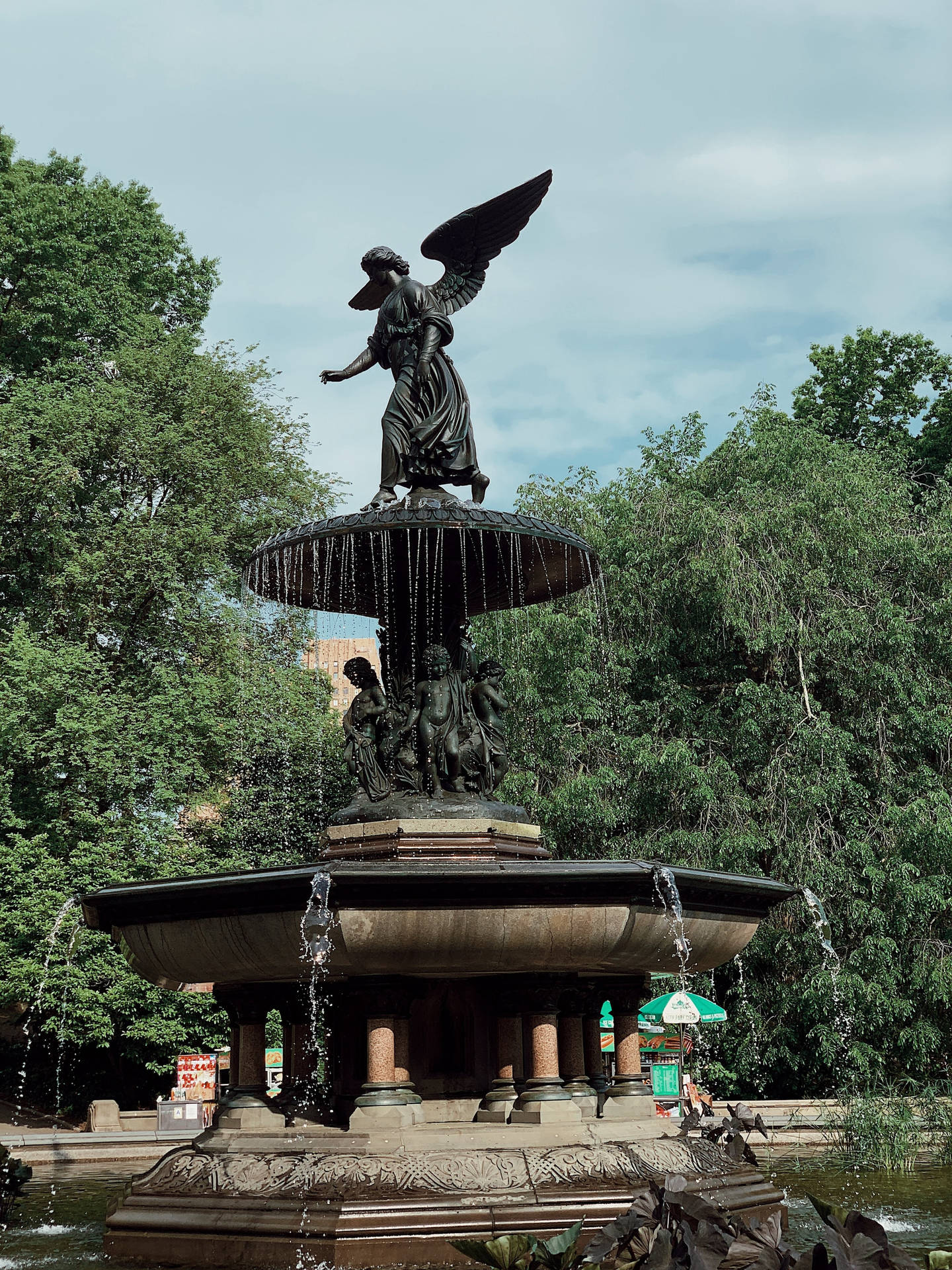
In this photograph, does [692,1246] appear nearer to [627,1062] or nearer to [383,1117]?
[383,1117]

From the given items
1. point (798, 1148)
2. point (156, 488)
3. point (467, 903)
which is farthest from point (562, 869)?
point (156, 488)

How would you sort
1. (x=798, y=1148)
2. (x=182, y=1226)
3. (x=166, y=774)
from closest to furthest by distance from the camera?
(x=182, y=1226), (x=798, y=1148), (x=166, y=774)

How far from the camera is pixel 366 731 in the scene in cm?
1028

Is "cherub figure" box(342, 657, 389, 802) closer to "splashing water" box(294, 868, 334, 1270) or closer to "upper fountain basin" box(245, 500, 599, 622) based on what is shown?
"upper fountain basin" box(245, 500, 599, 622)

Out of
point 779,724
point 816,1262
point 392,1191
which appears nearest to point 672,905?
point 392,1191

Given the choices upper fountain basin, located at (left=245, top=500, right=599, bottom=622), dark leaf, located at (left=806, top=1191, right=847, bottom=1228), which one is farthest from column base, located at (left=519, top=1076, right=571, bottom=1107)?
dark leaf, located at (left=806, top=1191, right=847, bottom=1228)

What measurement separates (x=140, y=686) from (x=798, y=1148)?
45.3 ft

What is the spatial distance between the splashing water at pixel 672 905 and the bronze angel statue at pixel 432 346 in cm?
393

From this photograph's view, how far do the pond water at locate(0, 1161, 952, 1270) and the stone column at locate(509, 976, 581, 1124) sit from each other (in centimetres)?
165

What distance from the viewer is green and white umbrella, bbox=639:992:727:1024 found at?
594 inches

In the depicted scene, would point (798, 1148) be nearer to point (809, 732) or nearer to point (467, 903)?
point (809, 732)

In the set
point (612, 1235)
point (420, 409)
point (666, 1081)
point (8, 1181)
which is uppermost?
point (420, 409)

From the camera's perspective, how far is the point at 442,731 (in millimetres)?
10211

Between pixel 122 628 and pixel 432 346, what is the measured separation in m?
15.0
